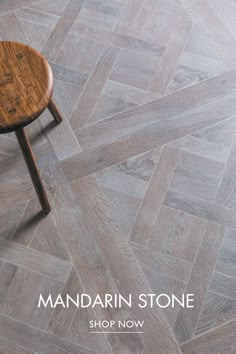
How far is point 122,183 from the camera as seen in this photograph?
3.93ft

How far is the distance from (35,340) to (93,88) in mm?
757

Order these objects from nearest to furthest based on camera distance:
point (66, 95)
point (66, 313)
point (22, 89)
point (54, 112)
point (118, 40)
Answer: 1. point (22, 89)
2. point (66, 313)
3. point (54, 112)
4. point (66, 95)
5. point (118, 40)

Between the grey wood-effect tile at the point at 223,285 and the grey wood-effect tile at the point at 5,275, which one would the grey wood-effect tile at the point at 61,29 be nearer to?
the grey wood-effect tile at the point at 5,275

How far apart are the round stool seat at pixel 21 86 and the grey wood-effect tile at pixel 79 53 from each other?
1.37 ft

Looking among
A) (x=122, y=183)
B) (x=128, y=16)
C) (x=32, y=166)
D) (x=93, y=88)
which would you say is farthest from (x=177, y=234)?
(x=128, y=16)

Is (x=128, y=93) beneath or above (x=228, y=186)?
above

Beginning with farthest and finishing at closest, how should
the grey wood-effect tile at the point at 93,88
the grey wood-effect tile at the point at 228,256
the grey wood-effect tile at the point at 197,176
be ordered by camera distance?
the grey wood-effect tile at the point at 93,88 < the grey wood-effect tile at the point at 197,176 < the grey wood-effect tile at the point at 228,256

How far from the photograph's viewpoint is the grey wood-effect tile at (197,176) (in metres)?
1.19

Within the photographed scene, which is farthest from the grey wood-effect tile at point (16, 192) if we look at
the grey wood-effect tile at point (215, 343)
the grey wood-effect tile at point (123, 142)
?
the grey wood-effect tile at point (215, 343)

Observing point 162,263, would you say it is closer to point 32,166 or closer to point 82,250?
point 82,250

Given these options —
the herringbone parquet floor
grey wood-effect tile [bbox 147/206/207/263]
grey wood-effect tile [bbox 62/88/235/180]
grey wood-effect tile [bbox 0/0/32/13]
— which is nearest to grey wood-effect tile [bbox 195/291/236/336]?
the herringbone parquet floor

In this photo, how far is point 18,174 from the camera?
120 cm

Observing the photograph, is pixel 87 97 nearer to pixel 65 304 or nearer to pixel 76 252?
pixel 76 252

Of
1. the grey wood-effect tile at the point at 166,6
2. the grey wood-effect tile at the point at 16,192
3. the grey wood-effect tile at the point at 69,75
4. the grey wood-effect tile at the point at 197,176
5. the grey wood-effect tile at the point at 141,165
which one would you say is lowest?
the grey wood-effect tile at the point at 197,176
